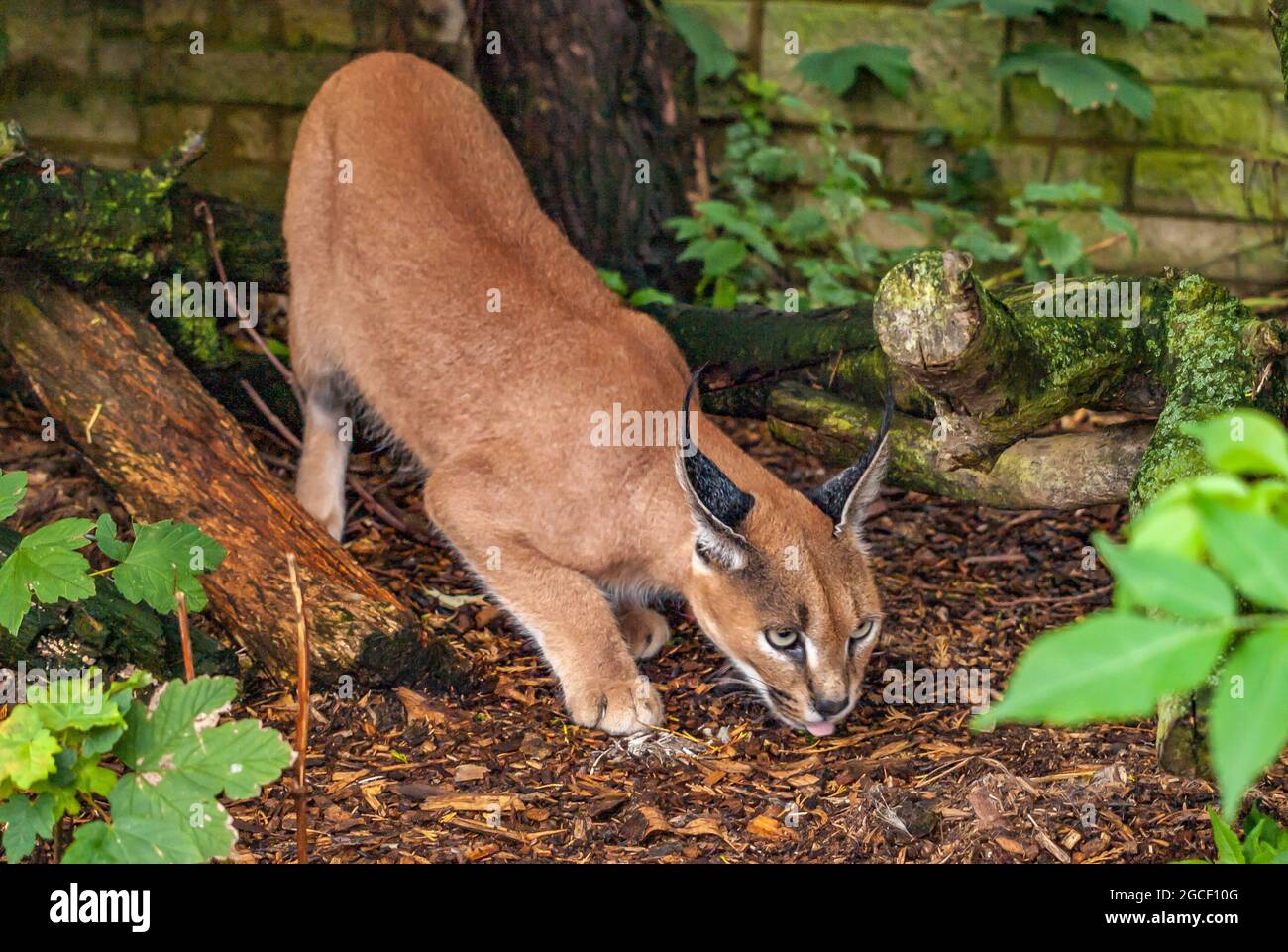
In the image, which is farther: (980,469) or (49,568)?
(980,469)

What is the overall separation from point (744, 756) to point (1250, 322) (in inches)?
77.2

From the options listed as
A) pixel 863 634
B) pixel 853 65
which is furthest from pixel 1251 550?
pixel 853 65

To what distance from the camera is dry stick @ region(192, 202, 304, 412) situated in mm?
5668

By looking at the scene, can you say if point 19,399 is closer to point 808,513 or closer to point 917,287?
point 808,513

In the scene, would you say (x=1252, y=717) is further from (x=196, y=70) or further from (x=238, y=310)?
(x=196, y=70)

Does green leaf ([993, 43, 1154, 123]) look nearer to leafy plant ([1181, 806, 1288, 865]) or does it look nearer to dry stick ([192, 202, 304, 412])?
dry stick ([192, 202, 304, 412])

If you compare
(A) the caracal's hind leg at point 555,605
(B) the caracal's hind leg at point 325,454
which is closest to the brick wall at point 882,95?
(B) the caracal's hind leg at point 325,454

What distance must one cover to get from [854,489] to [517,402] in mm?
1351

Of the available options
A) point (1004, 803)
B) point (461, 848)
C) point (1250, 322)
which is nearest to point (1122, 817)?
point (1004, 803)

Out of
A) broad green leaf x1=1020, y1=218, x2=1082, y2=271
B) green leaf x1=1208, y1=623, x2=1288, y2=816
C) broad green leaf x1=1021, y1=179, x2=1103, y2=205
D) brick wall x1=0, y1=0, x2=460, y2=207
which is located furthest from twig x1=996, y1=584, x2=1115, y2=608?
brick wall x1=0, y1=0, x2=460, y2=207

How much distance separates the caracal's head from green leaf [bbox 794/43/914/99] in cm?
341

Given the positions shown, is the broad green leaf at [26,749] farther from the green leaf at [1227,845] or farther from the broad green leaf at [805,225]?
the broad green leaf at [805,225]

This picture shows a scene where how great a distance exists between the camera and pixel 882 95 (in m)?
7.63

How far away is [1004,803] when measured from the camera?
11.7 ft
